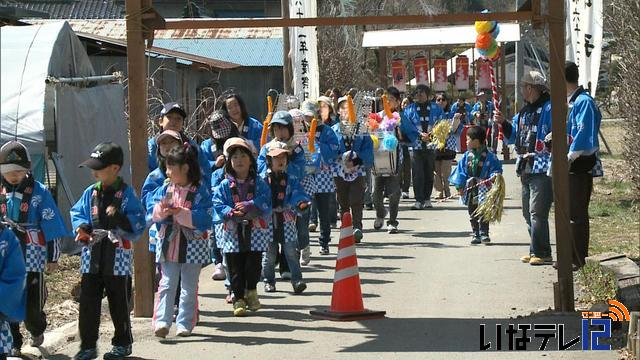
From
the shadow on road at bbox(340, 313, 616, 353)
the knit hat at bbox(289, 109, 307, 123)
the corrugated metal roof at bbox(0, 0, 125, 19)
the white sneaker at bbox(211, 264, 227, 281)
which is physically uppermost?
the corrugated metal roof at bbox(0, 0, 125, 19)

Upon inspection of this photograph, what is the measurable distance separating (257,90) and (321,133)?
19.0 metres

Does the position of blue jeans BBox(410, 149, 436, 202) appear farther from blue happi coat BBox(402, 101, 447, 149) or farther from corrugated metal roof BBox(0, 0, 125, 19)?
corrugated metal roof BBox(0, 0, 125, 19)

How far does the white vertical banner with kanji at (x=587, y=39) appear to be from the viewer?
11523 millimetres

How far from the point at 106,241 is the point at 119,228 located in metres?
0.14

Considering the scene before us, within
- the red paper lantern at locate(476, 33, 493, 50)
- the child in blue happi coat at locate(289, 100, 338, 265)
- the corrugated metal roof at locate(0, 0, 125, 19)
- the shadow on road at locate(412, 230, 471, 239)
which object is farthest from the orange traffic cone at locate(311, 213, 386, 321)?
the corrugated metal roof at locate(0, 0, 125, 19)

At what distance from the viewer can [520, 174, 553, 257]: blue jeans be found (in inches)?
488

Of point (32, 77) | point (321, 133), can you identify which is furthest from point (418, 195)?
point (32, 77)

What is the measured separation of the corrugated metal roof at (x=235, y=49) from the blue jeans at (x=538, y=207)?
19963mm

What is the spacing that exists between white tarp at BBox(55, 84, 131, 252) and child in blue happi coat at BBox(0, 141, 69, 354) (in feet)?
21.5

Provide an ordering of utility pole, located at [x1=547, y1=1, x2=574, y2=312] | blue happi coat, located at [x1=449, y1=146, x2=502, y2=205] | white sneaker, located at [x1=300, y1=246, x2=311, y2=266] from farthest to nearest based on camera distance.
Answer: blue happi coat, located at [x1=449, y1=146, x2=502, y2=205] < white sneaker, located at [x1=300, y1=246, x2=311, y2=266] < utility pole, located at [x1=547, y1=1, x2=574, y2=312]

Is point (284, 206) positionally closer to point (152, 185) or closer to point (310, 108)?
point (152, 185)

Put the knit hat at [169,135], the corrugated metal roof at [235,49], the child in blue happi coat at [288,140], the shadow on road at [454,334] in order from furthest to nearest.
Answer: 1. the corrugated metal roof at [235,49]
2. the child in blue happi coat at [288,140]
3. the knit hat at [169,135]
4. the shadow on road at [454,334]

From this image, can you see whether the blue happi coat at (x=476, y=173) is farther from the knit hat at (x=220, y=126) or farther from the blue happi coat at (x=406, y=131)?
the knit hat at (x=220, y=126)

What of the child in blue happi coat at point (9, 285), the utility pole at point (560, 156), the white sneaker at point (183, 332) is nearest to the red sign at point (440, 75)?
the utility pole at point (560, 156)
